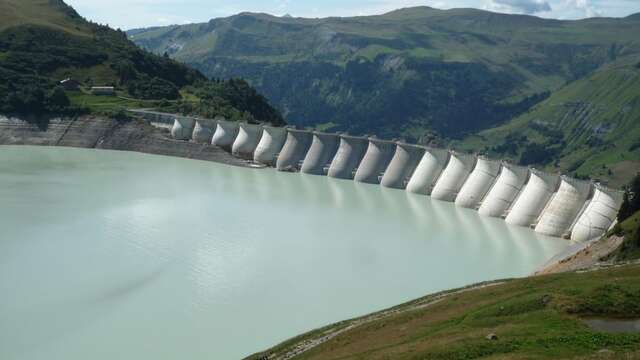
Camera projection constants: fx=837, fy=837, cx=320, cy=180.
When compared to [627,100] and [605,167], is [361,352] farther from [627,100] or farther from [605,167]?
[627,100]

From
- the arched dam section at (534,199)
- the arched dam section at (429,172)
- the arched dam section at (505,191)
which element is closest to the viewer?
the arched dam section at (534,199)

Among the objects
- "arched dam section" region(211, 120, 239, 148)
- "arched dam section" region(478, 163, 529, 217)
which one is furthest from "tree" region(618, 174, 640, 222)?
"arched dam section" region(211, 120, 239, 148)

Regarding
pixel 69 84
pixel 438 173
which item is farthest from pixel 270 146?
pixel 69 84

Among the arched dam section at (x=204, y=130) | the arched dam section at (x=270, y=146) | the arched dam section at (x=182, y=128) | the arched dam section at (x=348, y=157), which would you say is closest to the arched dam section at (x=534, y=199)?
the arched dam section at (x=348, y=157)

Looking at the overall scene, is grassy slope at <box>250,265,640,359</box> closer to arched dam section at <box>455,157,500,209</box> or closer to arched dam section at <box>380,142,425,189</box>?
arched dam section at <box>455,157,500,209</box>

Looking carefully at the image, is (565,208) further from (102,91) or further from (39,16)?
(39,16)

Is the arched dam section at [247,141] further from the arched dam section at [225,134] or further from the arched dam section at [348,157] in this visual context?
the arched dam section at [348,157]
